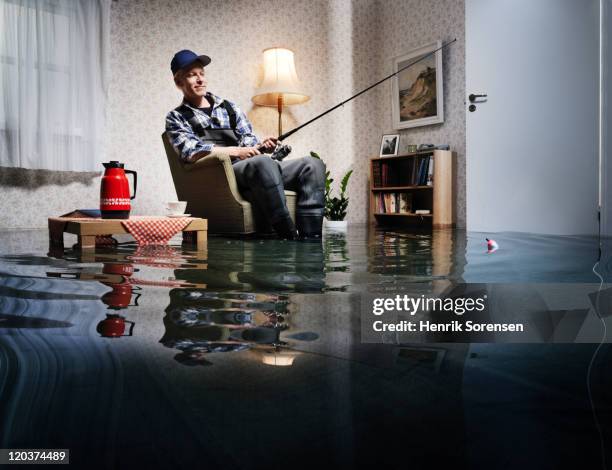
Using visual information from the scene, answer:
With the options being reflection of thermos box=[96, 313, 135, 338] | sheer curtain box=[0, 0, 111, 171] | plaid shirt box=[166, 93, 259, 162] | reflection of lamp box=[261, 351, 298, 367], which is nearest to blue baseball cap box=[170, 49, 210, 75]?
plaid shirt box=[166, 93, 259, 162]

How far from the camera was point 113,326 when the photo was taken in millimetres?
692

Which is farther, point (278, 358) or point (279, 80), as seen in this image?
point (279, 80)

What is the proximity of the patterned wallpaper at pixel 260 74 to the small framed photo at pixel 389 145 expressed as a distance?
0.36 ft

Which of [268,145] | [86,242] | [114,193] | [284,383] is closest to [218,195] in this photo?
[268,145]

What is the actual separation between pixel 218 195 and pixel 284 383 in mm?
2301

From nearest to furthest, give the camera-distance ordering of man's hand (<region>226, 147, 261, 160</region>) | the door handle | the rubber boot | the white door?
the rubber boot
man's hand (<region>226, 147, 261, 160</region>)
the white door
the door handle

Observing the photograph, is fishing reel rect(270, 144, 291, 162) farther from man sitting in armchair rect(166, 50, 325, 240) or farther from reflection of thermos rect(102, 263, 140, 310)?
reflection of thermos rect(102, 263, 140, 310)

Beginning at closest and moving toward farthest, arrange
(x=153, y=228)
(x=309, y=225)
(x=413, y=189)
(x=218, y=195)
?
(x=153, y=228) < (x=309, y=225) < (x=218, y=195) < (x=413, y=189)

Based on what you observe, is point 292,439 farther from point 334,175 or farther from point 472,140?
point 334,175

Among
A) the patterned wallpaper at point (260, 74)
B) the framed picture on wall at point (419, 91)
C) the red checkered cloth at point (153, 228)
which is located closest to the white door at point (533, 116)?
the patterned wallpaper at point (260, 74)

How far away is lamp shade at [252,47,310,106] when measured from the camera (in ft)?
14.6

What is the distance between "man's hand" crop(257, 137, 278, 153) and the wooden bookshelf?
7.17 feet

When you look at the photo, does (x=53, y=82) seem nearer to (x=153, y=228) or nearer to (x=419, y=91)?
(x=153, y=228)

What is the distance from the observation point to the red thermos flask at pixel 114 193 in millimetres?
1952
